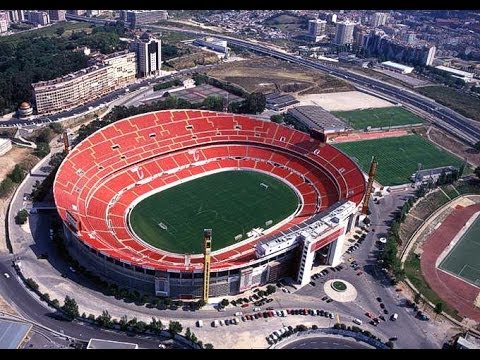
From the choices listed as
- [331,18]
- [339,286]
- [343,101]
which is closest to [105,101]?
[343,101]

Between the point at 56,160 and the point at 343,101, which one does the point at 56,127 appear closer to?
the point at 56,160

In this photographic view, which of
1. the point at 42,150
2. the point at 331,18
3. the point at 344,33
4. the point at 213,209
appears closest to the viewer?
the point at 213,209

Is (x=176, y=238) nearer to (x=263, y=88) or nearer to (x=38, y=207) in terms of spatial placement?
(x=38, y=207)

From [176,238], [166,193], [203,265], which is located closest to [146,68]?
[166,193]

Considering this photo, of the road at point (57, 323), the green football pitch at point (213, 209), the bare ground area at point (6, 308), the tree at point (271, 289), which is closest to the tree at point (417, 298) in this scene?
the tree at point (271, 289)

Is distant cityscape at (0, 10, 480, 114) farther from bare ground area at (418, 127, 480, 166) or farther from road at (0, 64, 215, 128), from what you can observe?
bare ground area at (418, 127, 480, 166)

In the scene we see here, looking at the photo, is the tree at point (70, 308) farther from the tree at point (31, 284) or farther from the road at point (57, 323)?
the tree at point (31, 284)
